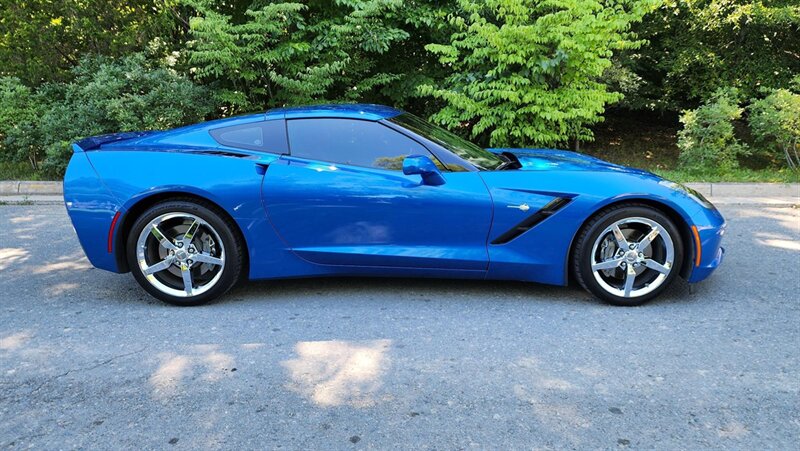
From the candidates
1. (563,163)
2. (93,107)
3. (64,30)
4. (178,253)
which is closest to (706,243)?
(563,163)

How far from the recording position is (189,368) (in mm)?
3037

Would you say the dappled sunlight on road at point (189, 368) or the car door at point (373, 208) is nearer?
the dappled sunlight on road at point (189, 368)

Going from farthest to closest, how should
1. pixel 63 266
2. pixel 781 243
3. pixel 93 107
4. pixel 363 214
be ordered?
pixel 93 107 < pixel 781 243 < pixel 63 266 < pixel 363 214

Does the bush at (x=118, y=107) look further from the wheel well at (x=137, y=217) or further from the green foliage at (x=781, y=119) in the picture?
the green foliage at (x=781, y=119)

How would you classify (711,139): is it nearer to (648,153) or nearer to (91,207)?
(648,153)

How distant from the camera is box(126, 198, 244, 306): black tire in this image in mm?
3828

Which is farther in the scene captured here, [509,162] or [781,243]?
[781,243]

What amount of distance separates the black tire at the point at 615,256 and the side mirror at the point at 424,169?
0.98 meters

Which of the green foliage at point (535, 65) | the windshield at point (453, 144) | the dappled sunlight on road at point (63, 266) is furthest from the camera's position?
the green foliage at point (535, 65)

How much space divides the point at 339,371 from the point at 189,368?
2.57 feet

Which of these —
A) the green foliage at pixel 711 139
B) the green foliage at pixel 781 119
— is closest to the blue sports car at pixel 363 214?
the green foliage at pixel 711 139

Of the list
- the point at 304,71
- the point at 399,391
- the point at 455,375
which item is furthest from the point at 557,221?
the point at 304,71

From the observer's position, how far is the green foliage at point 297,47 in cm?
846

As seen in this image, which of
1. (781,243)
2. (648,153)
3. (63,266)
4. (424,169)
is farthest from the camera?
(648,153)
